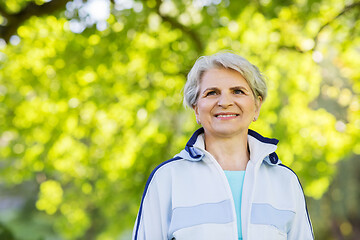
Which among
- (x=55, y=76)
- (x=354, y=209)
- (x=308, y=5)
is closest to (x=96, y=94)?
(x=55, y=76)

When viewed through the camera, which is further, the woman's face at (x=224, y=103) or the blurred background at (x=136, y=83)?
the blurred background at (x=136, y=83)

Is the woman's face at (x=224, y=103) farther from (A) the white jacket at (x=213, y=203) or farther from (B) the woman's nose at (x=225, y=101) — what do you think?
(A) the white jacket at (x=213, y=203)

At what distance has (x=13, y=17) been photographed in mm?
5336

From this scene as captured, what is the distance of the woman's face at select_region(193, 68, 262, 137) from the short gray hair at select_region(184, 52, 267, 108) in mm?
27

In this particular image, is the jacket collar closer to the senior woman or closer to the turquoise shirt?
the senior woman

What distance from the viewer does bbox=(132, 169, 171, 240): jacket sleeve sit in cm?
179

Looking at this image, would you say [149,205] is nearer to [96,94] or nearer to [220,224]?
[220,224]

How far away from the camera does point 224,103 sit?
1.87 m

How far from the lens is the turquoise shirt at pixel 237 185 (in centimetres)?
181

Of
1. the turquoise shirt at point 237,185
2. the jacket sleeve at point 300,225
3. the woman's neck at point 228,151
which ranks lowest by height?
the jacket sleeve at point 300,225

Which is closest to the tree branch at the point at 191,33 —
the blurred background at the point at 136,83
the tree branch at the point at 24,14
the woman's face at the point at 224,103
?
the blurred background at the point at 136,83

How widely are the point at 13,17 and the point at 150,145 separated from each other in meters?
3.50

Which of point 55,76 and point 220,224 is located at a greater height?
point 55,76

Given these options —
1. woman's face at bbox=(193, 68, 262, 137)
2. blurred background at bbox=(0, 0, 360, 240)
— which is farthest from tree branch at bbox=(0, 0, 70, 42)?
woman's face at bbox=(193, 68, 262, 137)
